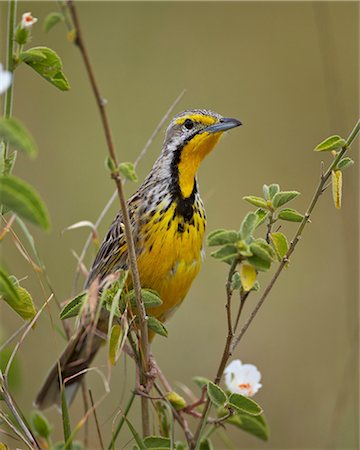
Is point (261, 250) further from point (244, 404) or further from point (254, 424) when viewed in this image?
point (254, 424)

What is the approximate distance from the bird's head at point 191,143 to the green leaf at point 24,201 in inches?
56.8

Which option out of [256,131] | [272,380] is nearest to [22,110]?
[256,131]

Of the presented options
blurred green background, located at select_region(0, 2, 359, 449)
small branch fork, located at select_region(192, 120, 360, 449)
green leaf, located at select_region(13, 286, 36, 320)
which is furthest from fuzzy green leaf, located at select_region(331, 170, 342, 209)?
blurred green background, located at select_region(0, 2, 359, 449)

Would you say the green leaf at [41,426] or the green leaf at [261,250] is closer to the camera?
the green leaf at [261,250]

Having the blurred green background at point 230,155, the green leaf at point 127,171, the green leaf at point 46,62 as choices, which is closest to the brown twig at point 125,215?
the green leaf at point 127,171

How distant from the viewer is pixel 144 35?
543cm

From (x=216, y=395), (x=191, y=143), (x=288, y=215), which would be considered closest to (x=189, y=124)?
(x=191, y=143)

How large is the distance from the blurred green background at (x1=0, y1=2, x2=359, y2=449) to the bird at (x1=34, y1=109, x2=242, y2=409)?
0.79 metres

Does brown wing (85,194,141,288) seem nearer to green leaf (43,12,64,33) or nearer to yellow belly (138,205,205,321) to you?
yellow belly (138,205,205,321)

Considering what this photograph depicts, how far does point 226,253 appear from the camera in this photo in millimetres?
1674

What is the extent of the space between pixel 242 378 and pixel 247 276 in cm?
52

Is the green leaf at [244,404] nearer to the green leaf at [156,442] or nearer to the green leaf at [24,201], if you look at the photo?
the green leaf at [156,442]

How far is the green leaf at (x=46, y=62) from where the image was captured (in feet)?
5.92

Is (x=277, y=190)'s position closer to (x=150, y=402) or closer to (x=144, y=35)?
(x=150, y=402)
